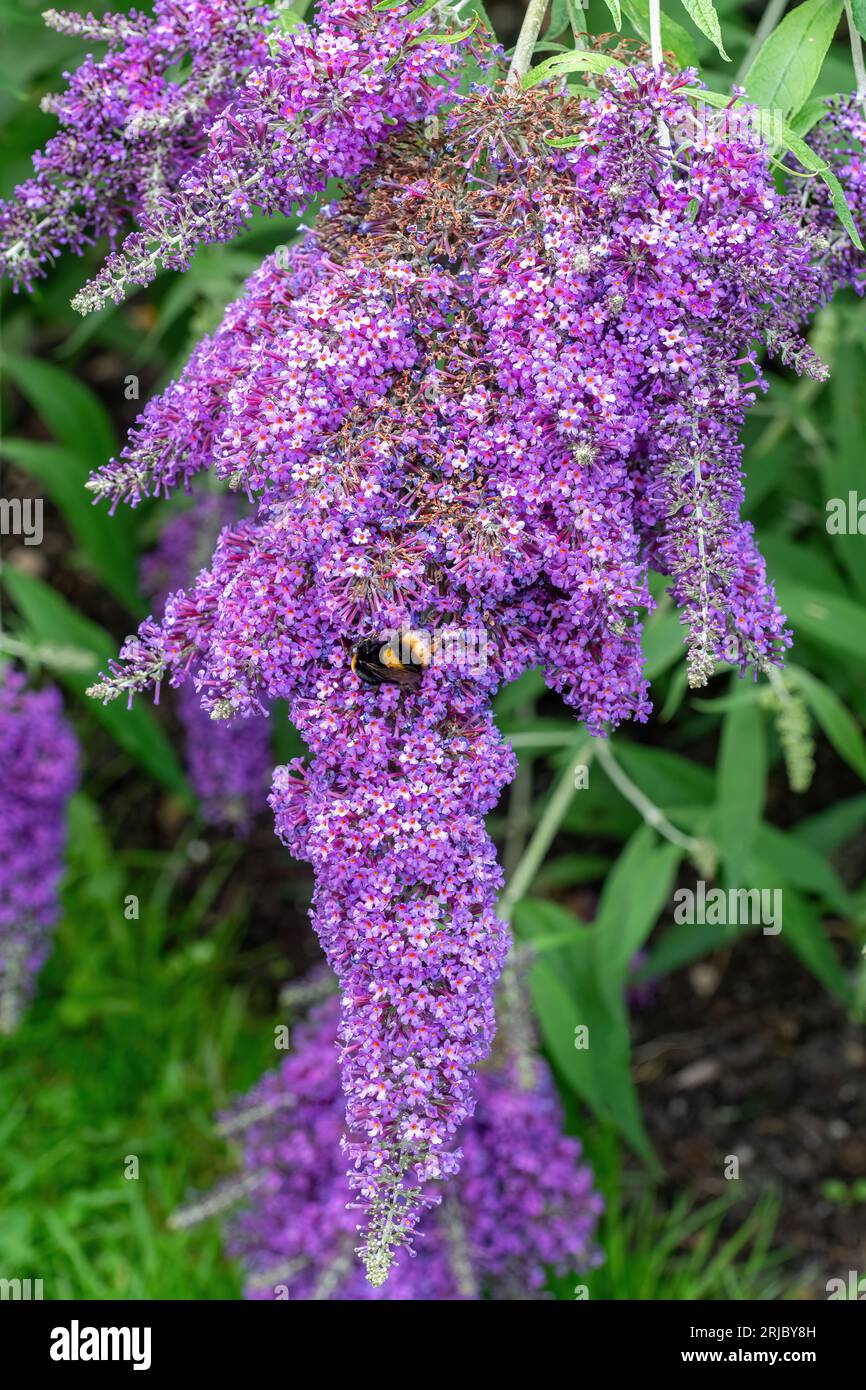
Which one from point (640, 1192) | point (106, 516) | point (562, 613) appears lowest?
point (640, 1192)

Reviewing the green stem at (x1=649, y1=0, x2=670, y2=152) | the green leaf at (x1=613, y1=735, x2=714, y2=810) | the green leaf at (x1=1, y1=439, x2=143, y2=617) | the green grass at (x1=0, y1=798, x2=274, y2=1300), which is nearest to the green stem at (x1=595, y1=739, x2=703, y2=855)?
the green leaf at (x1=613, y1=735, x2=714, y2=810)

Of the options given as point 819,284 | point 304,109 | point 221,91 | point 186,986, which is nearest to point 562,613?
point 819,284

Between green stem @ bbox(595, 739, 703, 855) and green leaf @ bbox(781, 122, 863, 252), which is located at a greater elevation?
green leaf @ bbox(781, 122, 863, 252)

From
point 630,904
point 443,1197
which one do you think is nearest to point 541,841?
point 630,904

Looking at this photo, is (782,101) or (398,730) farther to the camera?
(782,101)

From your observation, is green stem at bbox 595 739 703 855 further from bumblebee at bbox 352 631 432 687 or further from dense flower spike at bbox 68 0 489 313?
dense flower spike at bbox 68 0 489 313

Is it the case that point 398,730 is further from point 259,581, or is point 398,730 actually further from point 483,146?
point 483,146
